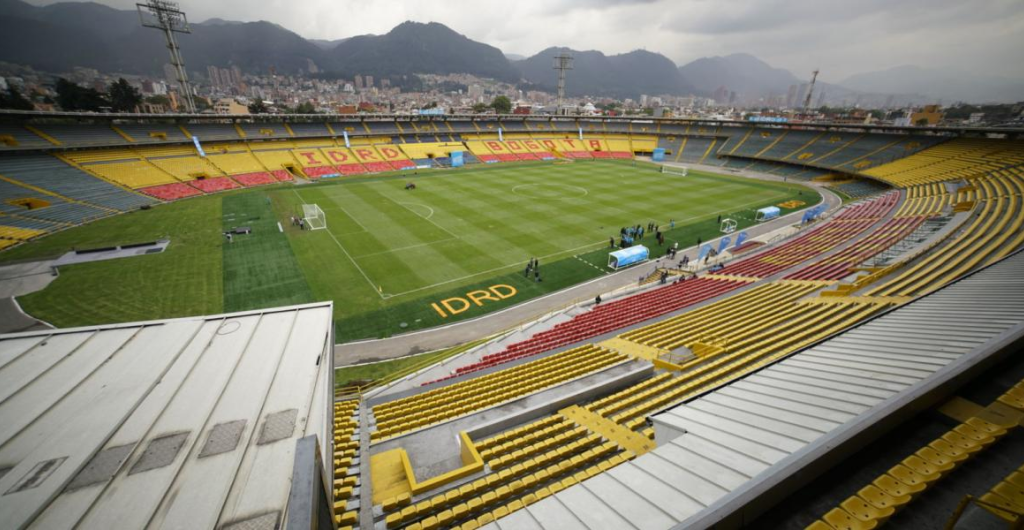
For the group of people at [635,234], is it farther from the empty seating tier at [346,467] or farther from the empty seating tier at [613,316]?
the empty seating tier at [346,467]

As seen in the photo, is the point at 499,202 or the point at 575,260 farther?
the point at 499,202

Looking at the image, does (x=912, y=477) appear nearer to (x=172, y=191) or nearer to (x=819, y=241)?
(x=819, y=241)

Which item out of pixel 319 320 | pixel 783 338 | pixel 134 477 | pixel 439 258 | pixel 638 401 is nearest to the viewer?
pixel 134 477

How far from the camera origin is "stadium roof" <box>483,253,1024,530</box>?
3928mm

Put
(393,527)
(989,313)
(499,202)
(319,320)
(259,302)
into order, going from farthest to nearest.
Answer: (499,202), (259,302), (319,320), (989,313), (393,527)

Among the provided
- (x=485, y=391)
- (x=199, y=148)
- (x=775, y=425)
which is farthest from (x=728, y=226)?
(x=199, y=148)

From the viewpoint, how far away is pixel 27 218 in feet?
103

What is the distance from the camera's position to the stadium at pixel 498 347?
172 inches

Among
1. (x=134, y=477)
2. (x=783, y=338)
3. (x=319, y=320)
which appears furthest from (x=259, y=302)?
(x=783, y=338)

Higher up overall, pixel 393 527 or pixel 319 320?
pixel 319 320

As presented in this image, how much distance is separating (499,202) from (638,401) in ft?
107

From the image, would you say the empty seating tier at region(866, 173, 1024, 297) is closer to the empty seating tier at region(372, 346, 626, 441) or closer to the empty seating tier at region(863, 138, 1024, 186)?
the empty seating tier at region(372, 346, 626, 441)

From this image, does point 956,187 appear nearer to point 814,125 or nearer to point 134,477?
point 814,125

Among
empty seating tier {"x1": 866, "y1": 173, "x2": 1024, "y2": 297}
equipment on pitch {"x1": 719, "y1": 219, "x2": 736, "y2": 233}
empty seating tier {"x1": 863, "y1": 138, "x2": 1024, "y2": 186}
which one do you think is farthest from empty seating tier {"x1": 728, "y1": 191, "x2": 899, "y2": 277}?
empty seating tier {"x1": 863, "y1": 138, "x2": 1024, "y2": 186}
